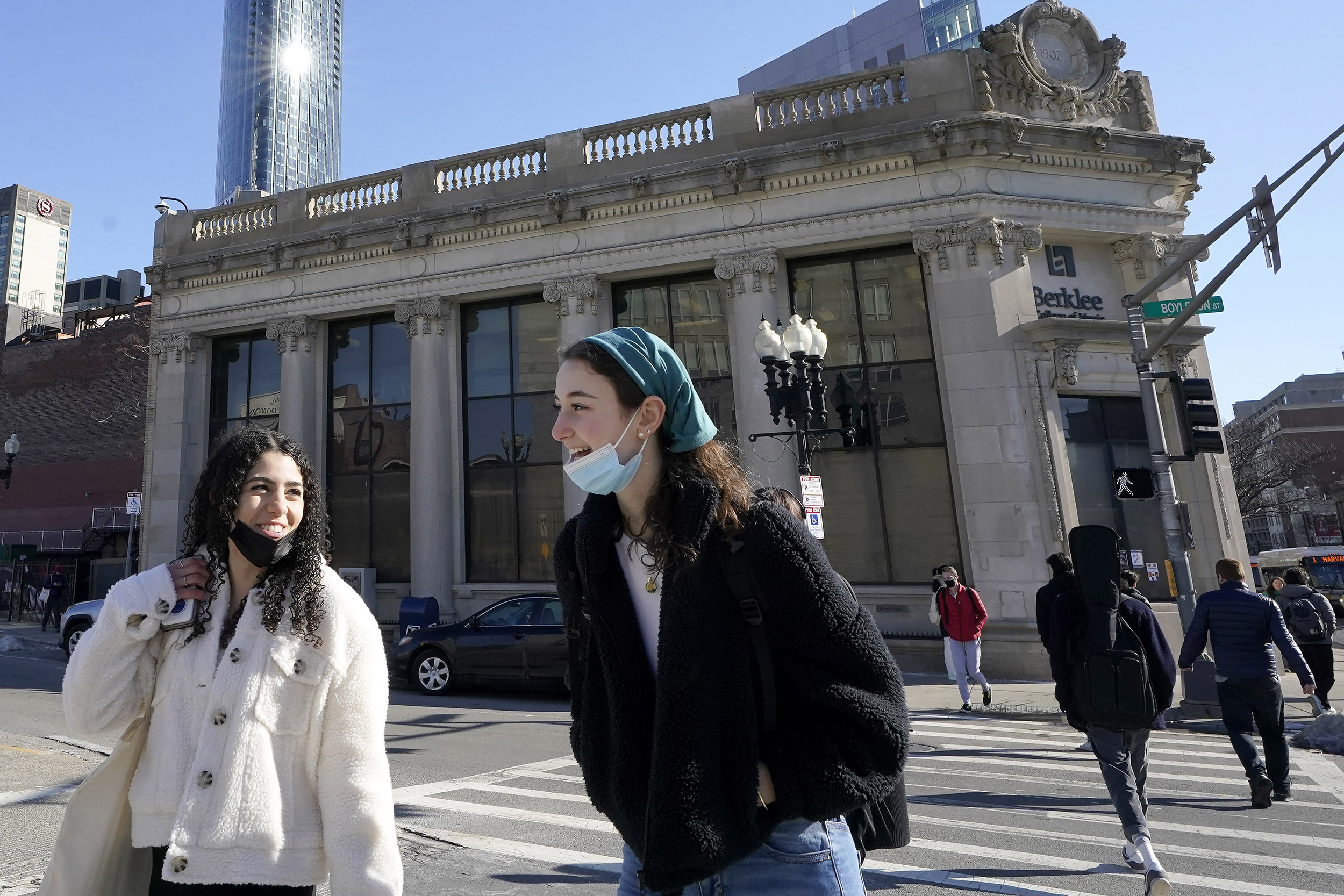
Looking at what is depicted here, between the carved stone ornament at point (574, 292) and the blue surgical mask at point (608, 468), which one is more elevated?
the carved stone ornament at point (574, 292)

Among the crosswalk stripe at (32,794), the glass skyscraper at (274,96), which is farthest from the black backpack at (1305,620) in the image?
the glass skyscraper at (274,96)

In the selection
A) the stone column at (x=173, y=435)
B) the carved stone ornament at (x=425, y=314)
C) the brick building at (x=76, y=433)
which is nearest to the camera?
the carved stone ornament at (x=425, y=314)

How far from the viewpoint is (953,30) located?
2237 inches

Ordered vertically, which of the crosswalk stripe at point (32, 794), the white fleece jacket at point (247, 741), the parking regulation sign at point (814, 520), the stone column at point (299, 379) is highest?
the stone column at point (299, 379)

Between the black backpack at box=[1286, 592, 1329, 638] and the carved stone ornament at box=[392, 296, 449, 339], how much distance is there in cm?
1718

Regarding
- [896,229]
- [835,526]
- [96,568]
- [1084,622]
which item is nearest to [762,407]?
[835,526]

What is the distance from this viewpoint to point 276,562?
2.48 metres

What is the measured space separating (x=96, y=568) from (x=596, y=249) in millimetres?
19537

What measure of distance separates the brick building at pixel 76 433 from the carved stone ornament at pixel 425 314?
1833 cm

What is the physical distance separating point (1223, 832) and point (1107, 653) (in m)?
2.09

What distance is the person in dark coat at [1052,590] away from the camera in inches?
238

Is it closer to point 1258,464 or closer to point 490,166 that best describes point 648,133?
point 490,166

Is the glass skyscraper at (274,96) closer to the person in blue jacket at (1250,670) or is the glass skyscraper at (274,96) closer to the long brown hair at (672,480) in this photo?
the person in blue jacket at (1250,670)

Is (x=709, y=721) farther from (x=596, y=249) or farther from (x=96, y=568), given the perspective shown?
(x=96, y=568)
